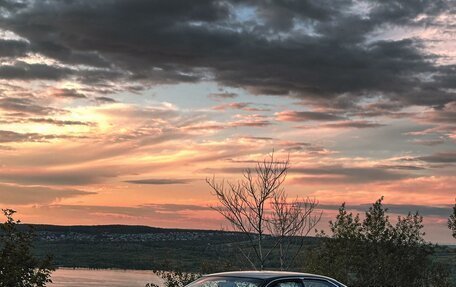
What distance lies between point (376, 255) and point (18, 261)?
19.0 meters

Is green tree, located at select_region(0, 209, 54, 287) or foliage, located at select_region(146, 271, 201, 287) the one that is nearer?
green tree, located at select_region(0, 209, 54, 287)

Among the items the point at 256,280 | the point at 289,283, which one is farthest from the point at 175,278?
the point at 256,280

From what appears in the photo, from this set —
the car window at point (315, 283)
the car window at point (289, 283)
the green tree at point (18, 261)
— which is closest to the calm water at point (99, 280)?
the green tree at point (18, 261)

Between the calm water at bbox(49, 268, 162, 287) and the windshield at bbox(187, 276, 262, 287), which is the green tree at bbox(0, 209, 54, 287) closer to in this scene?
the windshield at bbox(187, 276, 262, 287)

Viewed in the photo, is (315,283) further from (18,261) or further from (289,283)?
(18,261)

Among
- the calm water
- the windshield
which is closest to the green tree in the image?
the windshield

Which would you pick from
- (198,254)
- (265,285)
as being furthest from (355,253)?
(198,254)

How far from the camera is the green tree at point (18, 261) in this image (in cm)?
1625

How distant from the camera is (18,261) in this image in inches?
648

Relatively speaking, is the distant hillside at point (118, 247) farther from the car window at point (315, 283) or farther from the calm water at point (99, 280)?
the car window at point (315, 283)

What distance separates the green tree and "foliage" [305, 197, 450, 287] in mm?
15842

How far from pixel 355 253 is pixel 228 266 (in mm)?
7042

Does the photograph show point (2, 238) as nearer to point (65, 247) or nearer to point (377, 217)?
point (377, 217)

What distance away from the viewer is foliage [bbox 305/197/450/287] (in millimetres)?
30406
